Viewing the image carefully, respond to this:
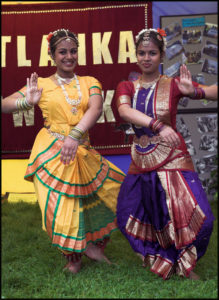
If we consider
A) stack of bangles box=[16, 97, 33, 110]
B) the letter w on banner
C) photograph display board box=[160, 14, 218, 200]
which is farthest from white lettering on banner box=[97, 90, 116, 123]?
stack of bangles box=[16, 97, 33, 110]

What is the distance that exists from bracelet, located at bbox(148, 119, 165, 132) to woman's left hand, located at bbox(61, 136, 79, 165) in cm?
55

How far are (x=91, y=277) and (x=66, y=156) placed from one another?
911mm

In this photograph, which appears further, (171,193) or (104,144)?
(104,144)

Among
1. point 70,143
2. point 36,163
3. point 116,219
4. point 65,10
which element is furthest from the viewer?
point 65,10

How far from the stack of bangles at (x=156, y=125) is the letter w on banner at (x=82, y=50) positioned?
2281 millimetres

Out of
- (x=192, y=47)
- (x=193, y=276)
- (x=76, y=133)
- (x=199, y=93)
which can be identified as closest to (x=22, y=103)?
(x=76, y=133)

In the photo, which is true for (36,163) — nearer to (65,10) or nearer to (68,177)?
(68,177)

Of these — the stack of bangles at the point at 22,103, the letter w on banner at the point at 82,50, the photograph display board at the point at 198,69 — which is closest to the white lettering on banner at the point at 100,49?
the letter w on banner at the point at 82,50

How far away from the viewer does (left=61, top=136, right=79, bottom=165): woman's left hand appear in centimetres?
316

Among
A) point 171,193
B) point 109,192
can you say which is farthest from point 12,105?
point 171,193

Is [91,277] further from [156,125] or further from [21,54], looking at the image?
[21,54]

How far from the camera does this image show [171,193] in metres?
3.21

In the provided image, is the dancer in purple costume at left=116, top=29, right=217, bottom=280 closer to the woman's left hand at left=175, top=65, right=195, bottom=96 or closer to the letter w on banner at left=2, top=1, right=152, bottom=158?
the woman's left hand at left=175, top=65, right=195, bottom=96

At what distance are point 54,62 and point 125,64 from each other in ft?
6.48
